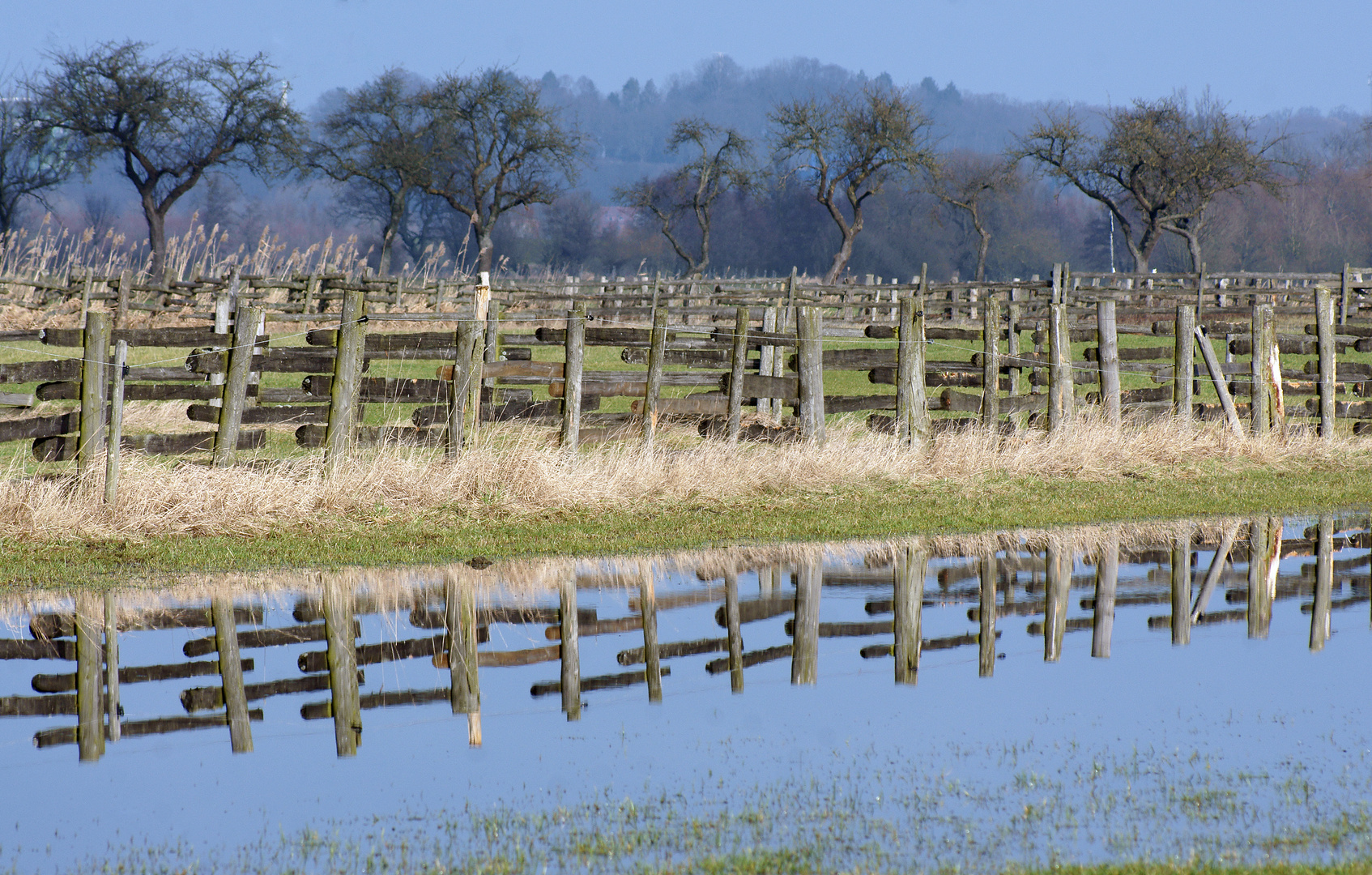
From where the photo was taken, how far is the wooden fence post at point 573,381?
42.2ft

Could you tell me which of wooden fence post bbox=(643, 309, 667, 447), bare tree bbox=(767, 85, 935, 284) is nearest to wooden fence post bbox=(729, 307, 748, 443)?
wooden fence post bbox=(643, 309, 667, 447)

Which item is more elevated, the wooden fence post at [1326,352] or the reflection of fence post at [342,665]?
the wooden fence post at [1326,352]

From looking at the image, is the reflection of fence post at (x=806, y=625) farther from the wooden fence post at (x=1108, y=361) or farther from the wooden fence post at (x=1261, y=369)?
the wooden fence post at (x=1261, y=369)

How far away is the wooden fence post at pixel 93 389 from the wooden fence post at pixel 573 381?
4185 mm

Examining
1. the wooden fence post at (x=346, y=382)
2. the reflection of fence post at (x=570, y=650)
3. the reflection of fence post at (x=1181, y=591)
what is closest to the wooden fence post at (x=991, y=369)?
the reflection of fence post at (x=1181, y=591)

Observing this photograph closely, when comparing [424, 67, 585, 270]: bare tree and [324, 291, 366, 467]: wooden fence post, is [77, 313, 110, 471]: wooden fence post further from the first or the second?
[424, 67, 585, 270]: bare tree

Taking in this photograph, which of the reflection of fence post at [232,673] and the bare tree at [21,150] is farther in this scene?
the bare tree at [21,150]

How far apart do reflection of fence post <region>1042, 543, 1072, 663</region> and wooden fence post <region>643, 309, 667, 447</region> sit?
14.1 ft

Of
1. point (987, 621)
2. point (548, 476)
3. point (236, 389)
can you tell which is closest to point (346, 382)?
point (236, 389)

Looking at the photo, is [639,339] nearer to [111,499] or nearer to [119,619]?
[111,499]

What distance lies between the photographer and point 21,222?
88.3 m

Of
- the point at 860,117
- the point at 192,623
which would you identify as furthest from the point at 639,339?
the point at 860,117

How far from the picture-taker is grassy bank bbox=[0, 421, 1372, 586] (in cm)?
985

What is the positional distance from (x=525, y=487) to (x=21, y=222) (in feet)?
294
